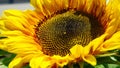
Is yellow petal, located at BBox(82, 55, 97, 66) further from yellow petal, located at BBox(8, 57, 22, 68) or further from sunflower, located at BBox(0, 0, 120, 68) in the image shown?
yellow petal, located at BBox(8, 57, 22, 68)

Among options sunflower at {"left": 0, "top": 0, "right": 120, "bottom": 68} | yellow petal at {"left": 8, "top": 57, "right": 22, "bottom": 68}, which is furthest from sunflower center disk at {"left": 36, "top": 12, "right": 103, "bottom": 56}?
yellow petal at {"left": 8, "top": 57, "right": 22, "bottom": 68}

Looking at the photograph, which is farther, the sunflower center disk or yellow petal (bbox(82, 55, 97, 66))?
the sunflower center disk

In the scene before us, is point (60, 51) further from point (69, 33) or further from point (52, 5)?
point (52, 5)

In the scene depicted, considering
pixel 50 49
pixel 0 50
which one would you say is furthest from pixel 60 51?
pixel 0 50

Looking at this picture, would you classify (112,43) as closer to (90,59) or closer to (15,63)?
(90,59)

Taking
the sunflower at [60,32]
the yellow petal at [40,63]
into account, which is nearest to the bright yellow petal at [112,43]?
the sunflower at [60,32]

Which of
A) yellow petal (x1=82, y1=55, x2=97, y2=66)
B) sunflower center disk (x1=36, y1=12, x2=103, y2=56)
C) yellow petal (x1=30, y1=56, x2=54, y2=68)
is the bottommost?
sunflower center disk (x1=36, y1=12, x2=103, y2=56)

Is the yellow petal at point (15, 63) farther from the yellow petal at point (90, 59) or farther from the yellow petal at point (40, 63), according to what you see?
the yellow petal at point (90, 59)

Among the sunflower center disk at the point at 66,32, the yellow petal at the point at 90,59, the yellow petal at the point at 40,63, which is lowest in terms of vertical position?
the sunflower center disk at the point at 66,32
